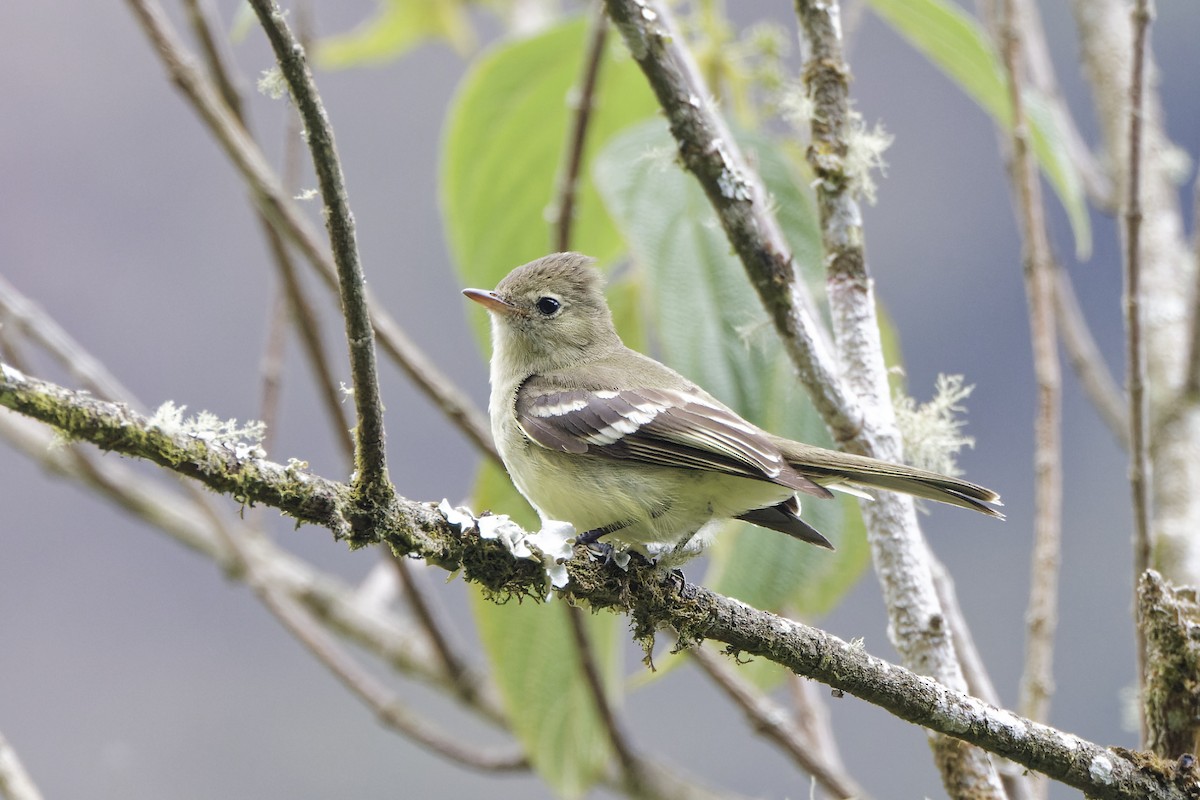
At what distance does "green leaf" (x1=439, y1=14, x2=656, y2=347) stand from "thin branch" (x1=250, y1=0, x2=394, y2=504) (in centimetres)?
215

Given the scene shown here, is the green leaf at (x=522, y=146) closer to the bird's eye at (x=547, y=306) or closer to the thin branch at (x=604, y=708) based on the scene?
the bird's eye at (x=547, y=306)

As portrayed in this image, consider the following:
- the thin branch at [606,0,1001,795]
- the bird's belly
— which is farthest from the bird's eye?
the thin branch at [606,0,1001,795]

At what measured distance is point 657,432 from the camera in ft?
9.37

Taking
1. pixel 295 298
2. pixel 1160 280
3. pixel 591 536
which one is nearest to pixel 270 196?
pixel 295 298

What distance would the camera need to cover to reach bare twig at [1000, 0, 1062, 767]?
3.06 m

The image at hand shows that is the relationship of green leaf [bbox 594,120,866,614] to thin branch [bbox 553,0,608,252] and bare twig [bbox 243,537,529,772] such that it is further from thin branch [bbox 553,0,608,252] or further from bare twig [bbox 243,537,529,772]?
bare twig [bbox 243,537,529,772]

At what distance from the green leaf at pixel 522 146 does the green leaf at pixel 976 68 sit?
0.90 meters

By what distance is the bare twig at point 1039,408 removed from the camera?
3062mm

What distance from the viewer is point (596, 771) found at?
4023 mm

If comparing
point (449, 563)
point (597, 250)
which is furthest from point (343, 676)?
point (449, 563)

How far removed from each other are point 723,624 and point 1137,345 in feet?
4.97

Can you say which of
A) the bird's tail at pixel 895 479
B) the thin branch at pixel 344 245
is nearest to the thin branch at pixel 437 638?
the bird's tail at pixel 895 479

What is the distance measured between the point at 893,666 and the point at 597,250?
217cm

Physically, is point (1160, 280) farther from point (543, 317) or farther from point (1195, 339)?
point (543, 317)
